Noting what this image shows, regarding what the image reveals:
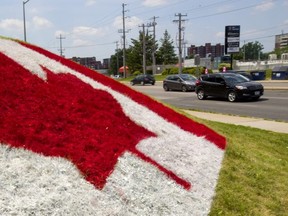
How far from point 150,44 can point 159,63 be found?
10.4 m

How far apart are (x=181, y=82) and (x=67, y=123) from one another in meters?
28.4

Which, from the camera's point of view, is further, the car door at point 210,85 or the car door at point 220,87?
the car door at point 210,85

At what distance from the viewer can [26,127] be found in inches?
192

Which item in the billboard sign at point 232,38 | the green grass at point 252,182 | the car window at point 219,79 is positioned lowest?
the green grass at point 252,182

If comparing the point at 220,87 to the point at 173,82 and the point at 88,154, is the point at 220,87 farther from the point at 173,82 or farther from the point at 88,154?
the point at 88,154

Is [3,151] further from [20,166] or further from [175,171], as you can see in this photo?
[175,171]

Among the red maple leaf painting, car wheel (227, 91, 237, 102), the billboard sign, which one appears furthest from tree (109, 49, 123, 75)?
the red maple leaf painting

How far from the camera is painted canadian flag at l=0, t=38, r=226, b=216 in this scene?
3934mm

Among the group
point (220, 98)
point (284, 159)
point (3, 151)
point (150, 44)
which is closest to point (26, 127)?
point (3, 151)

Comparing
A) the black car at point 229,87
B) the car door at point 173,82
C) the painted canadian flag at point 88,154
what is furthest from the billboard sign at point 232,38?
the painted canadian flag at point 88,154

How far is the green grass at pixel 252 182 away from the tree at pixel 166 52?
100166mm

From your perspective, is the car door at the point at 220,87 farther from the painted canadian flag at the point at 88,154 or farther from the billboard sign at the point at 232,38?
the billboard sign at the point at 232,38

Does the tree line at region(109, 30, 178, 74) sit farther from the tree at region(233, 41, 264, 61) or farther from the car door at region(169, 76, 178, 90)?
the tree at region(233, 41, 264, 61)

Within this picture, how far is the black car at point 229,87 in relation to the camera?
22.1 metres
